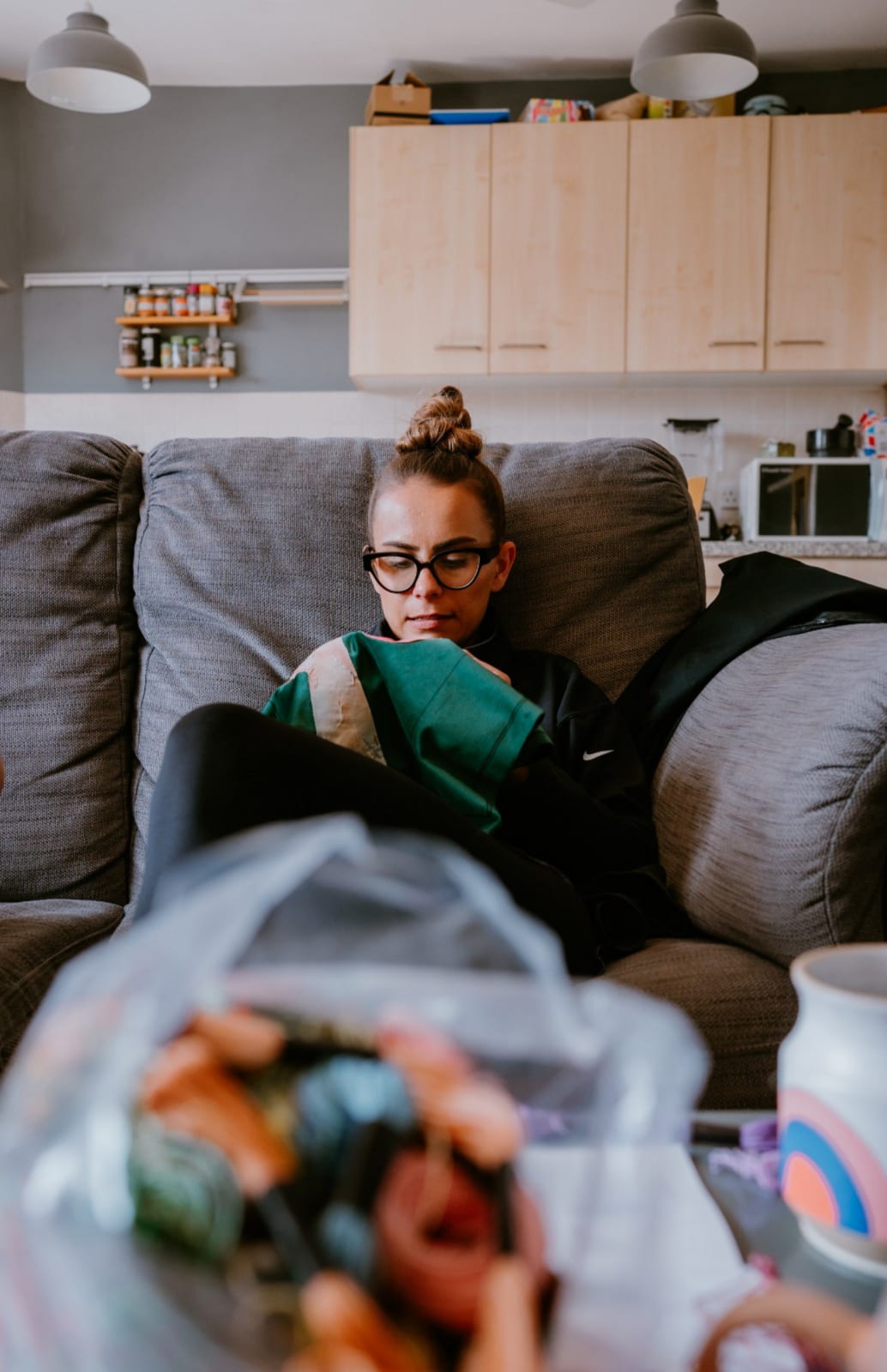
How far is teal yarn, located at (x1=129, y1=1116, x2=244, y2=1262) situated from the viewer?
0.28m

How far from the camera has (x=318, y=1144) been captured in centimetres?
30

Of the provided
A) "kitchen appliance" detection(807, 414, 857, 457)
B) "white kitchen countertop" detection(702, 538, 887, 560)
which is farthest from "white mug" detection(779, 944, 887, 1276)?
"kitchen appliance" detection(807, 414, 857, 457)

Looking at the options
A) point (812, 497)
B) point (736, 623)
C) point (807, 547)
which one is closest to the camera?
point (736, 623)

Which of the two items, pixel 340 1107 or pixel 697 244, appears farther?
pixel 697 244

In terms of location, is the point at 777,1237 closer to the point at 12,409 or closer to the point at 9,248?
the point at 12,409

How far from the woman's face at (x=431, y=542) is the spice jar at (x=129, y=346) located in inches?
125

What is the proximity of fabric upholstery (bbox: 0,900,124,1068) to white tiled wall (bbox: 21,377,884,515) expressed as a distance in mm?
3132

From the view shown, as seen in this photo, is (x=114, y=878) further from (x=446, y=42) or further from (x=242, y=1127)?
(x=446, y=42)

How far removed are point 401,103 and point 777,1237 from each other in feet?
13.6

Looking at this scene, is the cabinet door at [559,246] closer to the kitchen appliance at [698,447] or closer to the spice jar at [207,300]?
the kitchen appliance at [698,447]

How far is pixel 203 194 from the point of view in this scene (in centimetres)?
425

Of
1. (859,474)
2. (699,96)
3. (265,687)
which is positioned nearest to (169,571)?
(265,687)

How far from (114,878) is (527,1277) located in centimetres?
130

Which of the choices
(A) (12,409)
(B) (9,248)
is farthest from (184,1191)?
(B) (9,248)
